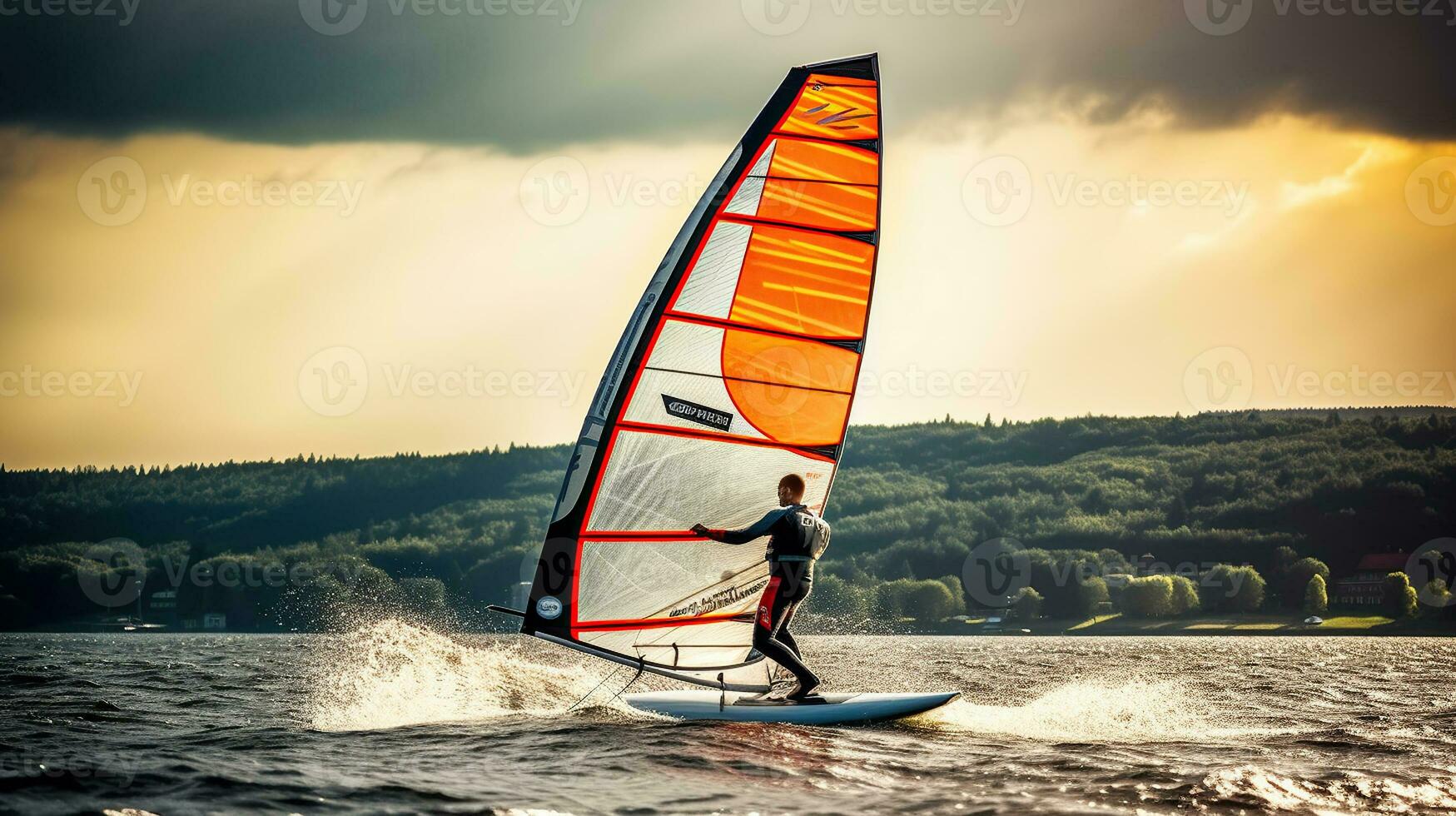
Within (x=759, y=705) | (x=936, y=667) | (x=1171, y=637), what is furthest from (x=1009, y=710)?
(x=1171, y=637)

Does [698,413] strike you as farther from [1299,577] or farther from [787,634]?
[1299,577]

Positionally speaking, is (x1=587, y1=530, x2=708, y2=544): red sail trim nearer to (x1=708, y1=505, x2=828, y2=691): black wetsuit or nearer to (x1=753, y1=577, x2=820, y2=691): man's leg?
(x1=708, y1=505, x2=828, y2=691): black wetsuit

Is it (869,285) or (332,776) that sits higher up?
(869,285)

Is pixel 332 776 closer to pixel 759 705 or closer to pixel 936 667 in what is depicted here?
pixel 759 705

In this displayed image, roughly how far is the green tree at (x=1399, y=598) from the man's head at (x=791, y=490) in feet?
316

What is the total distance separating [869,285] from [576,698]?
5.11 m

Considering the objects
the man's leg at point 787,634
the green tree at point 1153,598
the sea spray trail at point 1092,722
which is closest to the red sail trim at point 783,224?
the man's leg at point 787,634

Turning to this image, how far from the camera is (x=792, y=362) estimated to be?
472 inches

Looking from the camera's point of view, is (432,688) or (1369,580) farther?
(1369,580)

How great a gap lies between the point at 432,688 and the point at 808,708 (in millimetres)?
4130

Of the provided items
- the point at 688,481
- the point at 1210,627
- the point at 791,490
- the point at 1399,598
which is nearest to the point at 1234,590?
the point at 1210,627

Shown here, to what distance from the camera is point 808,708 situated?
11.0m

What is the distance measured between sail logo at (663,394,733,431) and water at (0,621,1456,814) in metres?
2.68

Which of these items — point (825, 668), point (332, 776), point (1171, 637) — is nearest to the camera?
point (332, 776)
